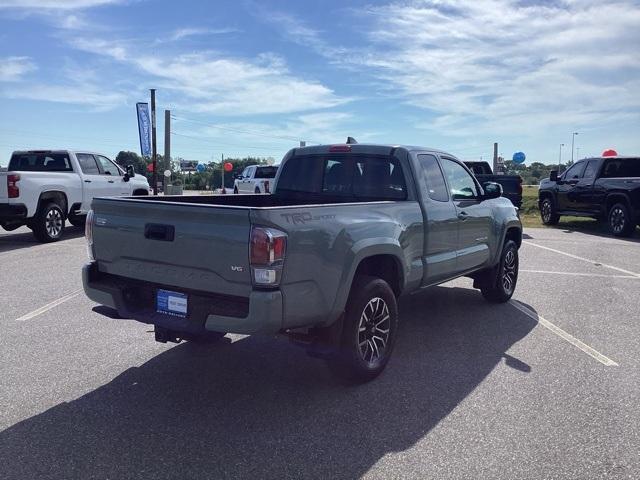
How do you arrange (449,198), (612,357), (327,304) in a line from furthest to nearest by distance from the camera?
1. (449,198)
2. (612,357)
3. (327,304)

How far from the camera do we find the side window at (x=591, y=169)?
15.9 m

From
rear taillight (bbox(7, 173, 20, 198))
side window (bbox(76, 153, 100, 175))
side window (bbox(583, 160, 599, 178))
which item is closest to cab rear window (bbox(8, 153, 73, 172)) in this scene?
side window (bbox(76, 153, 100, 175))

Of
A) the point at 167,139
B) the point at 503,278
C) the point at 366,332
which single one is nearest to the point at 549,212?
the point at 503,278

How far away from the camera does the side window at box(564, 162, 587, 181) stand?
54.6 ft

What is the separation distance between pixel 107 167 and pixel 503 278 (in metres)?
10.8

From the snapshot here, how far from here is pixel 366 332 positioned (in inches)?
174

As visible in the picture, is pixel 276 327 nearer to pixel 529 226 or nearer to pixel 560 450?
pixel 560 450

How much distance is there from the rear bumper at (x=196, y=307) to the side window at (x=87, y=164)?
9.86 m

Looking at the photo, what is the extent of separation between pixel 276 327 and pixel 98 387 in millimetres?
1655

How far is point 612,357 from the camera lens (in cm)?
509

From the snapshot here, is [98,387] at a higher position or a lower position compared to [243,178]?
lower

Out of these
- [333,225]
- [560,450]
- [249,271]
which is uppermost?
[333,225]

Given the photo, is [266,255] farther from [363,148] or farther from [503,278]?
[503,278]

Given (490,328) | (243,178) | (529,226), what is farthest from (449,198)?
(243,178)
